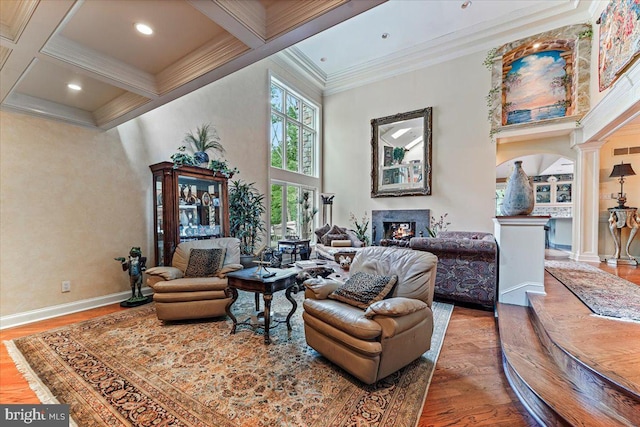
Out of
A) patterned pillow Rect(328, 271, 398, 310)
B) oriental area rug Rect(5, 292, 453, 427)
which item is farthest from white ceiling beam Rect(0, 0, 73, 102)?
patterned pillow Rect(328, 271, 398, 310)

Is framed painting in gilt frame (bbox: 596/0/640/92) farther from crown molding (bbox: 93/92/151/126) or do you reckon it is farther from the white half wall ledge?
crown molding (bbox: 93/92/151/126)

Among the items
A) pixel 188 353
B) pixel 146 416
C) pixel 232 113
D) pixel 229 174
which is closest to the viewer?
pixel 146 416

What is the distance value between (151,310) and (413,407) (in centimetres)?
333

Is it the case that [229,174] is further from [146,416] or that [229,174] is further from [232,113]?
→ [146,416]

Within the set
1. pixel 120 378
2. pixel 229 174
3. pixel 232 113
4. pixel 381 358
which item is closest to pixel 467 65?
pixel 232 113

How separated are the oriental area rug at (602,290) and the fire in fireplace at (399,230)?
291cm

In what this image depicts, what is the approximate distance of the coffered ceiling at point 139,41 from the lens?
5.63ft

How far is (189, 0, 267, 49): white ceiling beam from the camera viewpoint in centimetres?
163

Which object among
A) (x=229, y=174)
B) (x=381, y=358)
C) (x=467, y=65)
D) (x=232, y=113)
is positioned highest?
(x=467, y=65)

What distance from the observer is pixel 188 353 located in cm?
235

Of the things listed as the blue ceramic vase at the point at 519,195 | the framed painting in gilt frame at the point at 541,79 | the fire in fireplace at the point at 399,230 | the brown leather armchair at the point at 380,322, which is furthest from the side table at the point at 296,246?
the framed painting in gilt frame at the point at 541,79
